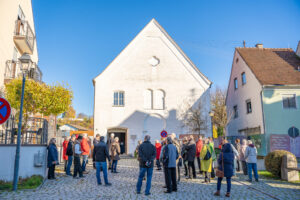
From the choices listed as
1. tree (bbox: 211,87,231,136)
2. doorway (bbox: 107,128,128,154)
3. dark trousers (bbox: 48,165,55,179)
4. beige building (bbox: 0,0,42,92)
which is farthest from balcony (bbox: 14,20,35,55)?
tree (bbox: 211,87,231,136)

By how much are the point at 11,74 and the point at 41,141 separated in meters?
9.06

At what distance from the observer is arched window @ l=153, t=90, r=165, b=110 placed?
24.8m

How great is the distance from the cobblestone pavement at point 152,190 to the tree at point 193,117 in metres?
13.3

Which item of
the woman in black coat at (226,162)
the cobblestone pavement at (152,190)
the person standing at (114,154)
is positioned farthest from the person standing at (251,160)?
the person standing at (114,154)

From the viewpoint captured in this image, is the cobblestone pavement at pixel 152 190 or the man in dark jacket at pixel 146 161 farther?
the man in dark jacket at pixel 146 161

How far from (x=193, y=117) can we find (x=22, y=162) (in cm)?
1702

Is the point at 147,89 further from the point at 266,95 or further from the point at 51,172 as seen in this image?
the point at 51,172

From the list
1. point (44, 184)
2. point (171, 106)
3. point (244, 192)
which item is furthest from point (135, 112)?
point (244, 192)

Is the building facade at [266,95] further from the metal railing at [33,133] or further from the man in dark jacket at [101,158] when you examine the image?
the metal railing at [33,133]

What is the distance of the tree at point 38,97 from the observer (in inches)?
574

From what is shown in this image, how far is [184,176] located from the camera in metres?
11.7

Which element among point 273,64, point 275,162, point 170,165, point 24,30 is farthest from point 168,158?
point 273,64

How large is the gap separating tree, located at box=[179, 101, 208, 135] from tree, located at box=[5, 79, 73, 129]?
11.9m

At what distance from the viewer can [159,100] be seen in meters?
25.0
